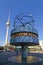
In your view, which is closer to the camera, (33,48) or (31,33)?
(31,33)

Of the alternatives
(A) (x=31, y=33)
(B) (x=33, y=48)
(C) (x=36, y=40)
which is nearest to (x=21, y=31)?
(A) (x=31, y=33)

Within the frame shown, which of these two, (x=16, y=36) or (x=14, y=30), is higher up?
(x=14, y=30)

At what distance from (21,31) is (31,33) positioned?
3.32m

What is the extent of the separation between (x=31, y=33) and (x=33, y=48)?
10753cm

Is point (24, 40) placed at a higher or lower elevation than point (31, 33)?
lower

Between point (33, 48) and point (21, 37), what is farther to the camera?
point (33, 48)

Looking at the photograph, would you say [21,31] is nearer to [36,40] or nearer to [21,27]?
[21,27]

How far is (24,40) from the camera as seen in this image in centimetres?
3200

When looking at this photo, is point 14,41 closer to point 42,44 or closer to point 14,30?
point 14,30

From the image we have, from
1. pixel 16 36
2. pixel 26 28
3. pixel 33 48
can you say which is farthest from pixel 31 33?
pixel 33 48

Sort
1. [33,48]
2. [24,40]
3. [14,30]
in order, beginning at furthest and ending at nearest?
[33,48]
[14,30]
[24,40]

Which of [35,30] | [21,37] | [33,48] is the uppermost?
[35,30]

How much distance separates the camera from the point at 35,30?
1384 inches

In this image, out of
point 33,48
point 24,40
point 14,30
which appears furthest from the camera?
point 33,48
